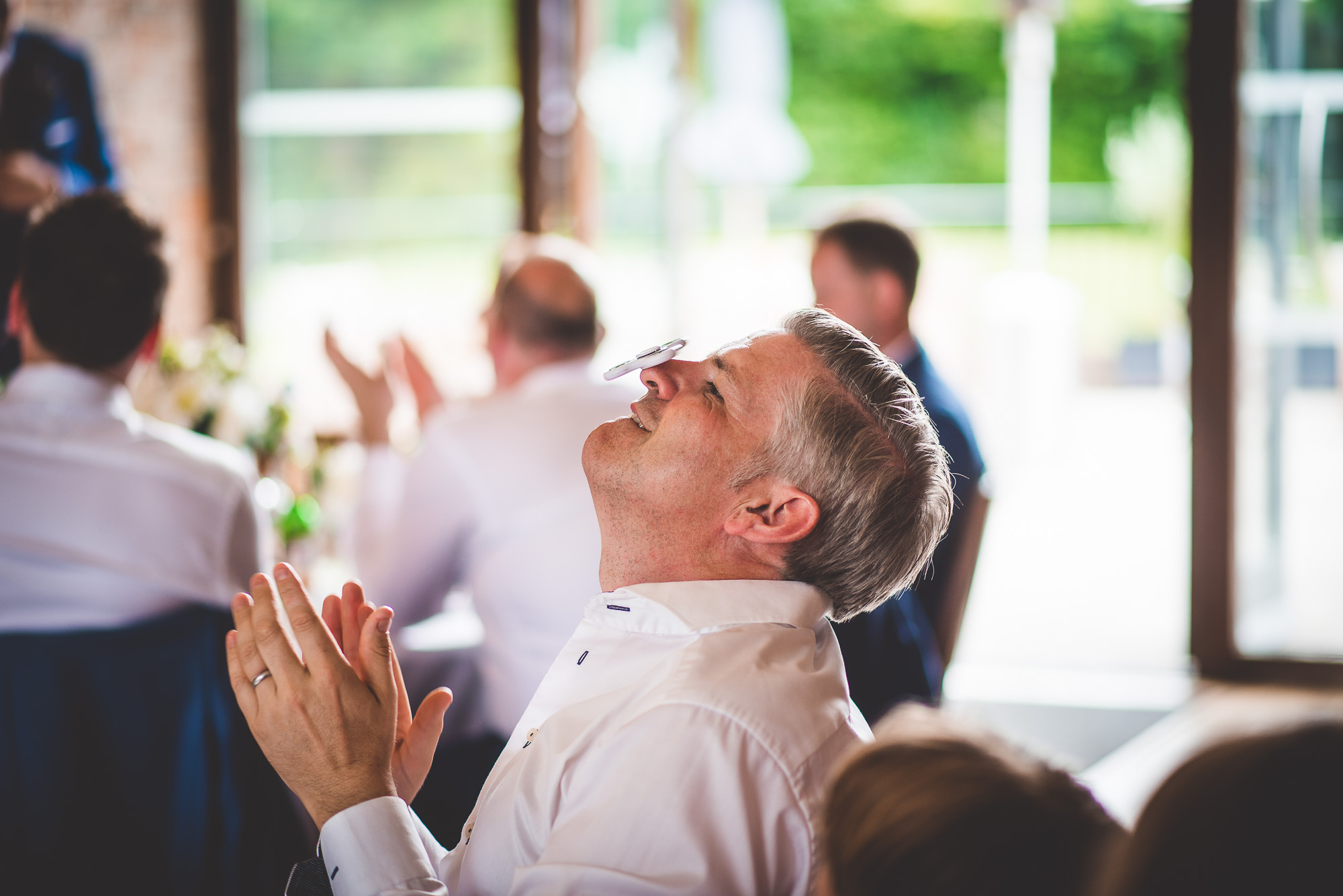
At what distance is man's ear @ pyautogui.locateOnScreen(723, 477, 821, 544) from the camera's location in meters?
1.10

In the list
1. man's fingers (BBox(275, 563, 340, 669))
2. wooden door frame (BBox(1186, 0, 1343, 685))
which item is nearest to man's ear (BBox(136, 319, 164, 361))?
man's fingers (BBox(275, 563, 340, 669))

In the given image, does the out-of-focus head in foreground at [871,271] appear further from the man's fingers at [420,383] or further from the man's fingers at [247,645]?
the man's fingers at [247,645]

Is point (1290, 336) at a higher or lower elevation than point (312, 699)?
higher

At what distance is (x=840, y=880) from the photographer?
2.16ft

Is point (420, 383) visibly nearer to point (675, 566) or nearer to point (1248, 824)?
point (675, 566)

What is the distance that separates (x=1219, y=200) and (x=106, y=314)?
351cm

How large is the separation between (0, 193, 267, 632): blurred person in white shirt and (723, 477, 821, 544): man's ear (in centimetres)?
90

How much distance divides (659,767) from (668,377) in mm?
443

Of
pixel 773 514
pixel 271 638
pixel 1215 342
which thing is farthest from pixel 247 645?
pixel 1215 342

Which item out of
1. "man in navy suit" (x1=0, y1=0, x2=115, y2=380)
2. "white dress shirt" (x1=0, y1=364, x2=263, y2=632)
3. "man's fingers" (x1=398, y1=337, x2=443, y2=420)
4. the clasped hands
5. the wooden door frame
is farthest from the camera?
the wooden door frame

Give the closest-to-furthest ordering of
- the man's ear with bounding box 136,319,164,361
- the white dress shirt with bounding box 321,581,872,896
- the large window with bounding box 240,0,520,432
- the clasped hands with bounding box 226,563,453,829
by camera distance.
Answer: the white dress shirt with bounding box 321,581,872,896
the clasped hands with bounding box 226,563,453,829
the man's ear with bounding box 136,319,164,361
the large window with bounding box 240,0,520,432

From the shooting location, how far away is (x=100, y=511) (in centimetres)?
160

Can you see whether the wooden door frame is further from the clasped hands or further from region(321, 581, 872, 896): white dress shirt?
the clasped hands

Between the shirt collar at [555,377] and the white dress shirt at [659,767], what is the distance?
1215 mm
